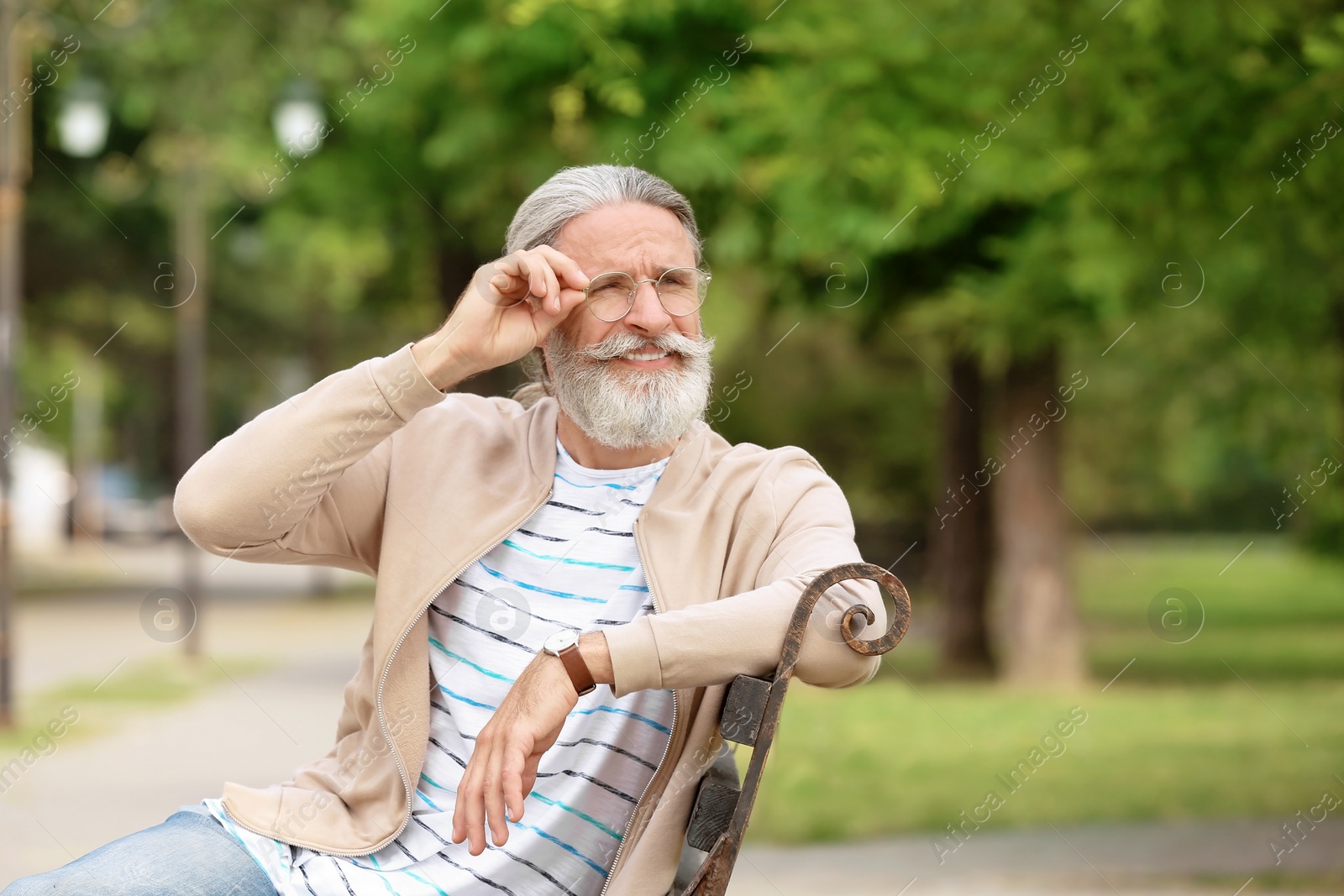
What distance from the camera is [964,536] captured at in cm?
1559

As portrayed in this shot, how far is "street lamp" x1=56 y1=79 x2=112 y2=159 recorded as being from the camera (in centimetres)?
1235

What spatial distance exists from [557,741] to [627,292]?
2.49 ft

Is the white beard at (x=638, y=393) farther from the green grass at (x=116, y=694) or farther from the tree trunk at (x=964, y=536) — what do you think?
the tree trunk at (x=964, y=536)

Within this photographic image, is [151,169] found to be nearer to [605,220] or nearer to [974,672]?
[974,672]

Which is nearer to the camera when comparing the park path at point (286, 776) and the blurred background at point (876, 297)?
the park path at point (286, 776)

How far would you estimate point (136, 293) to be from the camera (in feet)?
80.5

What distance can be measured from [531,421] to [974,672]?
13.0 metres

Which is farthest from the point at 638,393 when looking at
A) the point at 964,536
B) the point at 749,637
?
the point at 964,536

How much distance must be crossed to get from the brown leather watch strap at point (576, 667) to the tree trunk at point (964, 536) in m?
Result: 13.1

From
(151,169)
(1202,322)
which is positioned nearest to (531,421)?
(1202,322)

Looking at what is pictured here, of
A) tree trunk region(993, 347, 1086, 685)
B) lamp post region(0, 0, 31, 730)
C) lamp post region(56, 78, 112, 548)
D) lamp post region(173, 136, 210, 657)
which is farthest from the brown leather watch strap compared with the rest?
lamp post region(56, 78, 112, 548)

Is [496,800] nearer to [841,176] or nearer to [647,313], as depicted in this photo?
[647,313]

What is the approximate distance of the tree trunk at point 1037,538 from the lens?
546 inches

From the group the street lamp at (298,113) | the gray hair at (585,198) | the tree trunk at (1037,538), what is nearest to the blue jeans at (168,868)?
the gray hair at (585,198)
